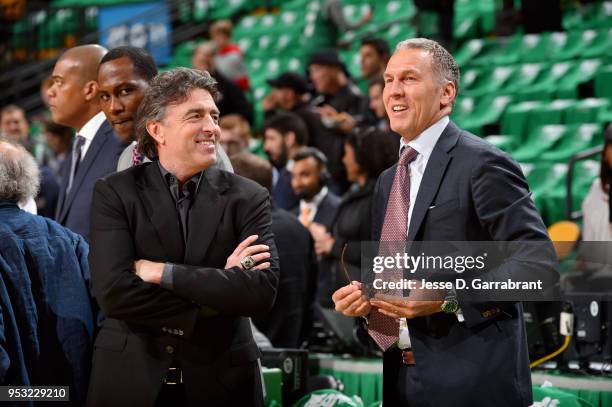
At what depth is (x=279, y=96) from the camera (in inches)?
392

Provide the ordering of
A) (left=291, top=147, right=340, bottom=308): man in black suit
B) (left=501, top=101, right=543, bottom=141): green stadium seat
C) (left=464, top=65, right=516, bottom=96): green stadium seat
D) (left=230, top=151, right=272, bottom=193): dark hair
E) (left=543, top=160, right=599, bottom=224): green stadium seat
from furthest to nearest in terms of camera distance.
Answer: (left=464, top=65, right=516, bottom=96): green stadium seat, (left=501, top=101, right=543, bottom=141): green stadium seat, (left=543, top=160, right=599, bottom=224): green stadium seat, (left=291, top=147, right=340, bottom=308): man in black suit, (left=230, top=151, right=272, bottom=193): dark hair

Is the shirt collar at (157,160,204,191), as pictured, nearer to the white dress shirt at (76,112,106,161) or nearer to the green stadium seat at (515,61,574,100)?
the white dress shirt at (76,112,106,161)

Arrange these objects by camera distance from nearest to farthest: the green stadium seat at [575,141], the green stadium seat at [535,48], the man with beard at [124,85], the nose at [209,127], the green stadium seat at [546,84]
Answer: the nose at [209,127] < the man with beard at [124,85] < the green stadium seat at [575,141] < the green stadium seat at [546,84] < the green stadium seat at [535,48]

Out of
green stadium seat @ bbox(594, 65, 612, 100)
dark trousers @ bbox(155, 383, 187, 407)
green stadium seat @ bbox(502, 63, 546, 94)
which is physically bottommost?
dark trousers @ bbox(155, 383, 187, 407)

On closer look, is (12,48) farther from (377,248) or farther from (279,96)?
(377,248)

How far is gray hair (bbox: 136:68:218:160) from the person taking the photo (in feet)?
11.7

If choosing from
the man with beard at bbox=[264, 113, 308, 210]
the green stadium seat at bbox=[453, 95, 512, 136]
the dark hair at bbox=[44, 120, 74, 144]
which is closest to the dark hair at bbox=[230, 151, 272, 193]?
the man with beard at bbox=[264, 113, 308, 210]

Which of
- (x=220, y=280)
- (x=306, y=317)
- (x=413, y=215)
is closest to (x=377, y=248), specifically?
(x=413, y=215)

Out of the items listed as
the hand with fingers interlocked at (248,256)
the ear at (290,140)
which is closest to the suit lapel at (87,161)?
the hand with fingers interlocked at (248,256)

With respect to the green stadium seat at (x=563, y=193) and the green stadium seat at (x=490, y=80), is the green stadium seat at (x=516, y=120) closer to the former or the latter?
the green stadium seat at (x=490, y=80)

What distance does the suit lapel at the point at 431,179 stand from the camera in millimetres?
3332

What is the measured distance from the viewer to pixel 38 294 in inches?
154

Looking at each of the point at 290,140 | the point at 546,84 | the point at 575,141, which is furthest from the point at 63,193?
the point at 546,84

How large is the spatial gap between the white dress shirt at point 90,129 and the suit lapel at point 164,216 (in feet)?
4.97
